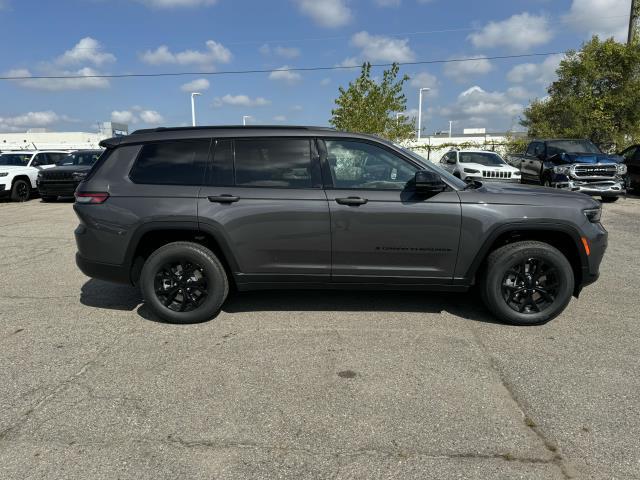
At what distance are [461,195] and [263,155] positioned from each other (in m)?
1.82

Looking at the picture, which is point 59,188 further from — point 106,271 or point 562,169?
point 562,169

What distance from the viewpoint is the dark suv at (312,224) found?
4.12 metres

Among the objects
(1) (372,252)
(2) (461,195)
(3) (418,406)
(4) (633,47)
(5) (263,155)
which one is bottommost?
(3) (418,406)

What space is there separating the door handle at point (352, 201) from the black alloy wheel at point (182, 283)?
1.47 metres

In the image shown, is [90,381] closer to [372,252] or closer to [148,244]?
[148,244]

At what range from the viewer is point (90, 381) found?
3.33 metres

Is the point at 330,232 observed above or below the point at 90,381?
above

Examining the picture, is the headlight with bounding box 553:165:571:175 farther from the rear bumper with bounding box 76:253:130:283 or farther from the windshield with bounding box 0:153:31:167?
the windshield with bounding box 0:153:31:167

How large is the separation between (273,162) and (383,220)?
1137 millimetres

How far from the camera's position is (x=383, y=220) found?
411cm

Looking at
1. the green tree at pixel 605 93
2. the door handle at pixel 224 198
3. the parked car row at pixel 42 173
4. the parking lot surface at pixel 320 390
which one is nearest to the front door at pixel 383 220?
the parking lot surface at pixel 320 390

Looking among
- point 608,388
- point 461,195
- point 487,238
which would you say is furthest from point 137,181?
point 608,388

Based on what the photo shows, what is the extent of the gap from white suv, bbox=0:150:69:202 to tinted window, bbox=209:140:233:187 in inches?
574

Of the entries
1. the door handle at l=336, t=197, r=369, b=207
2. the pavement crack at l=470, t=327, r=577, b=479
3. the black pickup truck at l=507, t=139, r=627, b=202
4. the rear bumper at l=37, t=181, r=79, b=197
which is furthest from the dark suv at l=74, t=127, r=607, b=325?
the rear bumper at l=37, t=181, r=79, b=197
